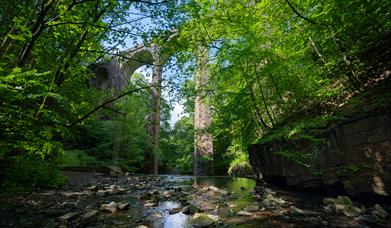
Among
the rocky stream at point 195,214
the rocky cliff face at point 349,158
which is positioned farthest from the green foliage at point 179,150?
the rocky stream at point 195,214

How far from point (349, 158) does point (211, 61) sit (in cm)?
520

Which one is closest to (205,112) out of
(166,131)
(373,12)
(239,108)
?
(239,108)

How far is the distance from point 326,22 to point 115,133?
11539 millimetres

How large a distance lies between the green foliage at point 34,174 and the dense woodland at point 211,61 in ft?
0.08

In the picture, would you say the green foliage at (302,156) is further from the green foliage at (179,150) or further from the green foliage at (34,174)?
the green foliage at (179,150)

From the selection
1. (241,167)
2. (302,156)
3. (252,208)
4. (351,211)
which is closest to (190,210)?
(252,208)

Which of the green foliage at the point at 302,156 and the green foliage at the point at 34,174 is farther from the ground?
the green foliage at the point at 302,156

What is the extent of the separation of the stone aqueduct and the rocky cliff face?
10.4ft

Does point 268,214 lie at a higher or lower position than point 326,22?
lower

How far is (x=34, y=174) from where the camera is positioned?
462cm

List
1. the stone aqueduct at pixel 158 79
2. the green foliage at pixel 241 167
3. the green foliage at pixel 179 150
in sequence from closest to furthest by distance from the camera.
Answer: the stone aqueduct at pixel 158 79 < the green foliage at pixel 241 167 < the green foliage at pixel 179 150

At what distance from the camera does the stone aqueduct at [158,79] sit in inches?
200

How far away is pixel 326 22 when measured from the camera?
4188 millimetres

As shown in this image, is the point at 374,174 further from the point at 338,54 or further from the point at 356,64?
the point at 338,54
